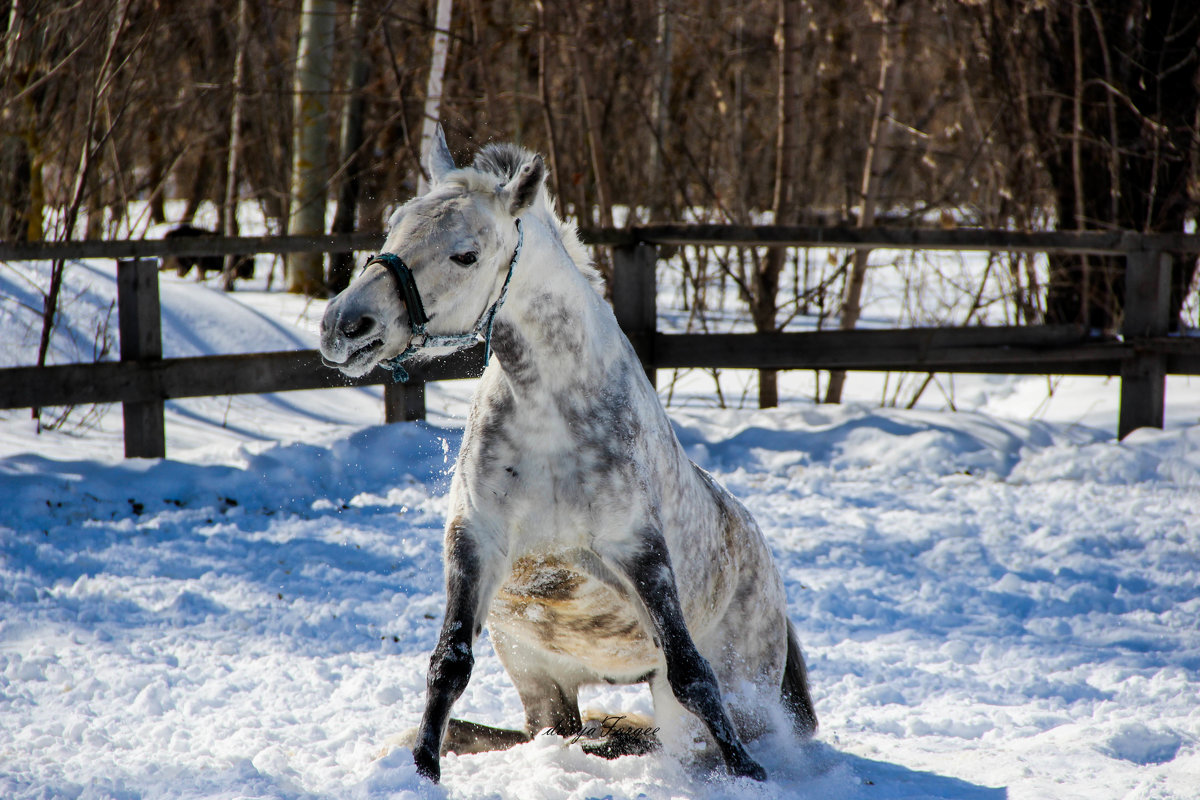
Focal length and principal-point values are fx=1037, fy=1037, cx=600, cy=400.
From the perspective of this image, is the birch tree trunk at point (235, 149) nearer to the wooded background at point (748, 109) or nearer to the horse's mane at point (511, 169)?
the wooded background at point (748, 109)

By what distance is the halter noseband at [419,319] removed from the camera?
207 cm

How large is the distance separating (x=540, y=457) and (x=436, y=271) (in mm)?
492

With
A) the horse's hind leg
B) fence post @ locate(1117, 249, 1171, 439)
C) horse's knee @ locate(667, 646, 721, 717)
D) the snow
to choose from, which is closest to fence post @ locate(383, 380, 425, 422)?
the snow

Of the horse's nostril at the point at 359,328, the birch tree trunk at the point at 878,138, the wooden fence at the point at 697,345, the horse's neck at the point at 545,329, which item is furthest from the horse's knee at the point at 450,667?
the birch tree trunk at the point at 878,138

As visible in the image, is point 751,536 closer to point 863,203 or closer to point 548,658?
point 548,658

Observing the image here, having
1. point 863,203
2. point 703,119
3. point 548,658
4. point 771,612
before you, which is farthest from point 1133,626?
point 703,119

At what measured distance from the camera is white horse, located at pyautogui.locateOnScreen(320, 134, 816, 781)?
2.15 metres

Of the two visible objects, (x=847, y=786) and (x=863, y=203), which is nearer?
(x=847, y=786)

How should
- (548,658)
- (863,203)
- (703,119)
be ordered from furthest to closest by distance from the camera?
(703,119) < (863,203) < (548,658)

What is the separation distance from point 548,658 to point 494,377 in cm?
79

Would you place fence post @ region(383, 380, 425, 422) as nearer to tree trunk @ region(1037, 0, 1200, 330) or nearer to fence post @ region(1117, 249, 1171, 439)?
fence post @ region(1117, 249, 1171, 439)

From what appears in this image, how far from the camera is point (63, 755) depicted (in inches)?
102

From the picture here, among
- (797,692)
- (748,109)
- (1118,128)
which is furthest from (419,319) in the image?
(748,109)

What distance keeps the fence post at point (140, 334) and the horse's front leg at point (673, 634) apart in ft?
12.3
